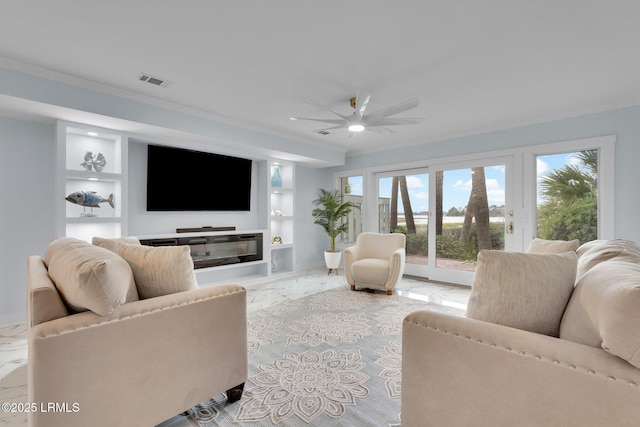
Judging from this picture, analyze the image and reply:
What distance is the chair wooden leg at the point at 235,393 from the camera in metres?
1.76

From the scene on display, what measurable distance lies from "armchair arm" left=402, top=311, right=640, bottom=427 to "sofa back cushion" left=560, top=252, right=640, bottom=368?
59 mm

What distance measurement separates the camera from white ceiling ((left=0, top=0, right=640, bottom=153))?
1906 millimetres

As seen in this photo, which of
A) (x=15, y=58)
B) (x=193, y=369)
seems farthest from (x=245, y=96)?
(x=193, y=369)

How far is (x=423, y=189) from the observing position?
527 cm

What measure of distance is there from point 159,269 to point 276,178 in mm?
4009

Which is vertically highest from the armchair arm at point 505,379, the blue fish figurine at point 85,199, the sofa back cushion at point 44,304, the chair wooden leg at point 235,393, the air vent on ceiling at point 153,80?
the air vent on ceiling at point 153,80

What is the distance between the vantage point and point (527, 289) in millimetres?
1176

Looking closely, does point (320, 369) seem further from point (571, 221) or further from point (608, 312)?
point (571, 221)

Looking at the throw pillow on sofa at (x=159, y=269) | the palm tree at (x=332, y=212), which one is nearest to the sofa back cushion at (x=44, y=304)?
the throw pillow on sofa at (x=159, y=269)

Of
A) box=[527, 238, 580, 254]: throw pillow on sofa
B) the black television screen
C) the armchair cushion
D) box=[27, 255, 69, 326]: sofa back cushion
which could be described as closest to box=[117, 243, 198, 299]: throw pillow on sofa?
box=[27, 255, 69, 326]: sofa back cushion

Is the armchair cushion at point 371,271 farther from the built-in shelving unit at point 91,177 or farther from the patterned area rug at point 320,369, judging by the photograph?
the built-in shelving unit at point 91,177

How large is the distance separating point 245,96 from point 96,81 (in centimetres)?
141

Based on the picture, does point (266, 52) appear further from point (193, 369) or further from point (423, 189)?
point (423, 189)

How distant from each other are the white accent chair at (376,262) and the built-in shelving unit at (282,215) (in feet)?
4.84
